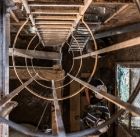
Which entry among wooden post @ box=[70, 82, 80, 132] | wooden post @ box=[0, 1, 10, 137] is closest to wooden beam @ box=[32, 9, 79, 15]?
wooden post @ box=[0, 1, 10, 137]

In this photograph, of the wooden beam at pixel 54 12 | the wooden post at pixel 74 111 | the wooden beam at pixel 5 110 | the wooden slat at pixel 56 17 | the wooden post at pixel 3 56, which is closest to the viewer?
the wooden beam at pixel 5 110

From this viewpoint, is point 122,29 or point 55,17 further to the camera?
point 122,29

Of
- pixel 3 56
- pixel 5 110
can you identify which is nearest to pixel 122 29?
pixel 3 56

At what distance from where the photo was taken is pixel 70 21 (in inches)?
174

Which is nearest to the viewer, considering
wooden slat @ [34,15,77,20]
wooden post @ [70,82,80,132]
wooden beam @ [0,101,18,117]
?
wooden beam @ [0,101,18,117]

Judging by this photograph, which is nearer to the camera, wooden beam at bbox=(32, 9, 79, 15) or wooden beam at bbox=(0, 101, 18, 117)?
wooden beam at bbox=(0, 101, 18, 117)

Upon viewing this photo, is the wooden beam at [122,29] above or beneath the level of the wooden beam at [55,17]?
above

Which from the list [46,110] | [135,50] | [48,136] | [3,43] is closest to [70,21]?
[3,43]

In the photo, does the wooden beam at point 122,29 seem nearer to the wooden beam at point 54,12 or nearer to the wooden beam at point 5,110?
the wooden beam at point 54,12

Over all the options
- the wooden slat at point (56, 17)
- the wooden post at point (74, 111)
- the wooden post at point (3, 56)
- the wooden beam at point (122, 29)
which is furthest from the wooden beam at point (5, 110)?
the wooden post at point (74, 111)

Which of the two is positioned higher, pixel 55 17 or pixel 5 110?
pixel 55 17

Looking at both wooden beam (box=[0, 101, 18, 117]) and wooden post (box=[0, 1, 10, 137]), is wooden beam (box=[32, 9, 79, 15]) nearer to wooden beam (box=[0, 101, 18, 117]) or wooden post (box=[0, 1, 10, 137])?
wooden post (box=[0, 1, 10, 137])

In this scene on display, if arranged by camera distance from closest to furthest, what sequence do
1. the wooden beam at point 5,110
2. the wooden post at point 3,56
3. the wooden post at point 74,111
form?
the wooden beam at point 5,110 → the wooden post at point 3,56 → the wooden post at point 74,111

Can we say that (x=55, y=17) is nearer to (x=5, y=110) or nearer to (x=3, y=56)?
(x=3, y=56)
